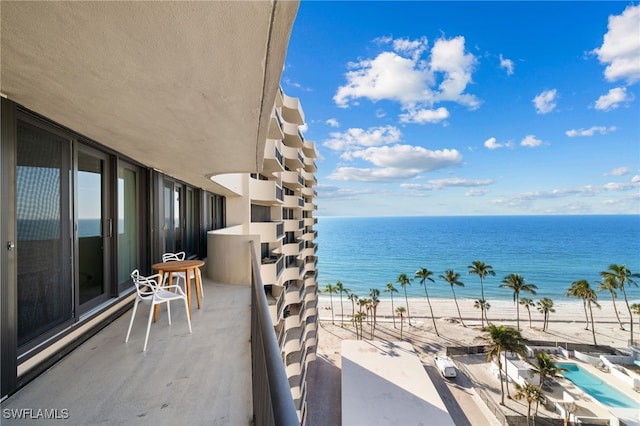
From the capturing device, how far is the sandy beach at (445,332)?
13414 millimetres

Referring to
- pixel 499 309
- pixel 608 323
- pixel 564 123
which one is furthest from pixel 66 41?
pixel 564 123

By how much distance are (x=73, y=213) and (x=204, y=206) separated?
6640 millimetres

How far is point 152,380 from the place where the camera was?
2541 mm

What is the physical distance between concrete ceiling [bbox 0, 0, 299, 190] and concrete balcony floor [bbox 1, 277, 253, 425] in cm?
258

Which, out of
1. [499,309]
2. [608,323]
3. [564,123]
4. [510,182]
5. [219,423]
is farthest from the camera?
[510,182]

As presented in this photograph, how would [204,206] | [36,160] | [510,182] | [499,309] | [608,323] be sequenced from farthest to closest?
[510,182]
[499,309]
[608,323]
[204,206]
[36,160]

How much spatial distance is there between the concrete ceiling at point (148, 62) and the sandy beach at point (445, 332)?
14.2 m

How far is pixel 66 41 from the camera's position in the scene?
146 centimetres

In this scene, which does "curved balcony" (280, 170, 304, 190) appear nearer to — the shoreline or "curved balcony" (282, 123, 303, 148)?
"curved balcony" (282, 123, 303, 148)

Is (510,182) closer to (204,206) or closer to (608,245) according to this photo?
(608,245)

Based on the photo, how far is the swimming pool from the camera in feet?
41.6

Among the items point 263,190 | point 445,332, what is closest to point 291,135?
point 263,190

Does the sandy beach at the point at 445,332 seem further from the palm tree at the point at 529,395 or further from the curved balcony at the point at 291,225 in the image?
the curved balcony at the point at 291,225
